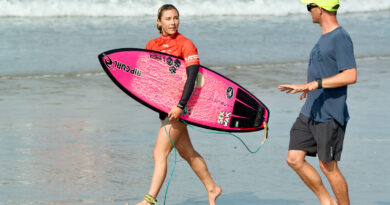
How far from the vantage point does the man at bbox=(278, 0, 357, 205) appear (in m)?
4.26

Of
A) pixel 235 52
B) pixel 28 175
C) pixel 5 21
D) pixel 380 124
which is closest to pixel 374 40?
pixel 235 52

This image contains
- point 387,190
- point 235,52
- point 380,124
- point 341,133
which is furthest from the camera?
point 235,52

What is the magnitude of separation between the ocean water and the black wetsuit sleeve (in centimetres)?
90

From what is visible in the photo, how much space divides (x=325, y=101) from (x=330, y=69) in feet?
0.72

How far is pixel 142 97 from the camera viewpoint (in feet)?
16.4

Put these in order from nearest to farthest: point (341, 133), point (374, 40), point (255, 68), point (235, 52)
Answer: point (341, 133) < point (255, 68) < point (235, 52) < point (374, 40)

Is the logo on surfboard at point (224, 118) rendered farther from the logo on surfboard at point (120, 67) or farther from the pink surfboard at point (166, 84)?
the logo on surfboard at point (120, 67)

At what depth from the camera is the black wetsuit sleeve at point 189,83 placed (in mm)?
4656

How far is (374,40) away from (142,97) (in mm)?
13081

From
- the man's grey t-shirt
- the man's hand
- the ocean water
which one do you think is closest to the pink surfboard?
the ocean water

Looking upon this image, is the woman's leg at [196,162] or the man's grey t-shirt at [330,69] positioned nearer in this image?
the man's grey t-shirt at [330,69]

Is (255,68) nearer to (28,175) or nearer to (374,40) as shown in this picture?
(374,40)

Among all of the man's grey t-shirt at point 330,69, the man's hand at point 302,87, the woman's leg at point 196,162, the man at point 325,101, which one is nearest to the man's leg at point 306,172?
the man at point 325,101

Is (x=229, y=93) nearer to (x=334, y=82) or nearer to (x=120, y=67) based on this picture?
(x=120, y=67)
